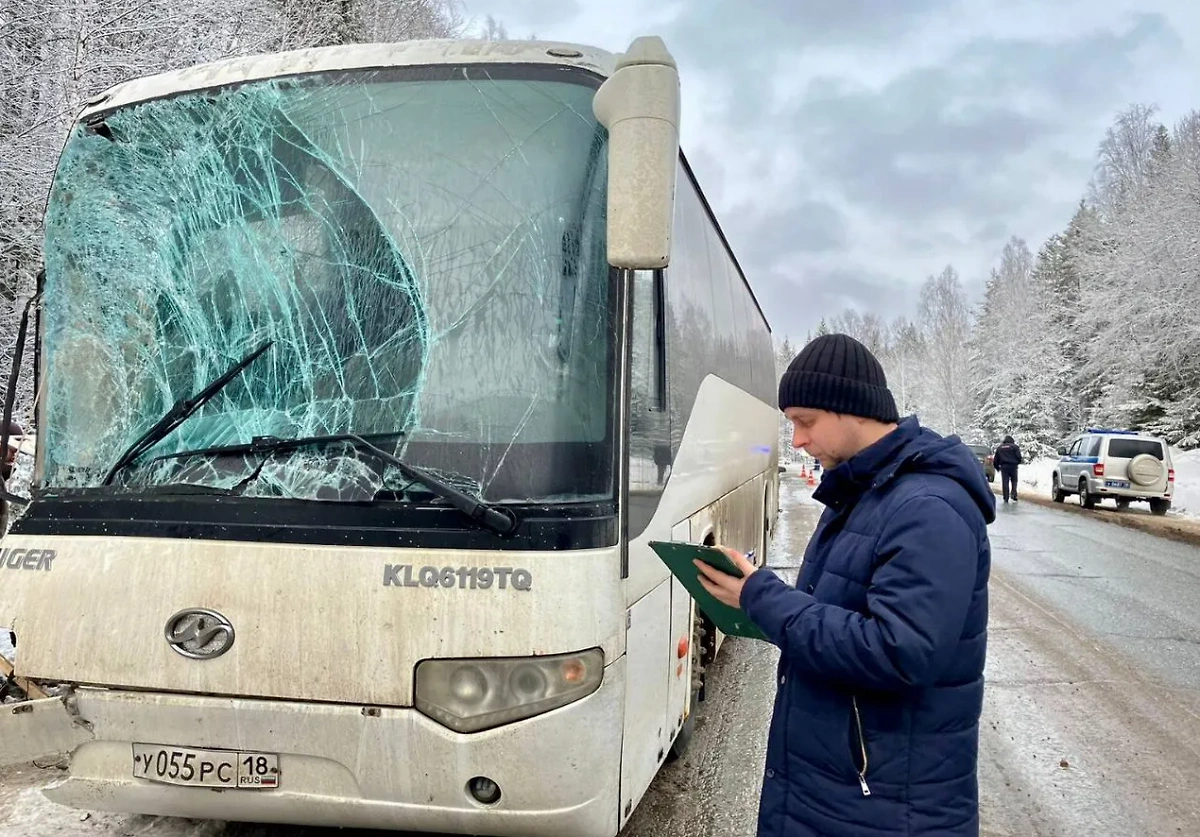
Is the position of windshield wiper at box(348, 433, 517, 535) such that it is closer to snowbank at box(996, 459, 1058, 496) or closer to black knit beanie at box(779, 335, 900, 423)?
black knit beanie at box(779, 335, 900, 423)

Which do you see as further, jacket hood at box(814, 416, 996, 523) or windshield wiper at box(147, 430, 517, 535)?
windshield wiper at box(147, 430, 517, 535)

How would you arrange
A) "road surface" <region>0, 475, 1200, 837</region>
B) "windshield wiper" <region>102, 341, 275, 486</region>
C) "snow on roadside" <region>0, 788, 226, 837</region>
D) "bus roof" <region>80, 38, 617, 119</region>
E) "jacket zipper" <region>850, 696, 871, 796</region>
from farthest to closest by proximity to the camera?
1. "road surface" <region>0, 475, 1200, 837</region>
2. "snow on roadside" <region>0, 788, 226, 837</region>
3. "bus roof" <region>80, 38, 617, 119</region>
4. "windshield wiper" <region>102, 341, 275, 486</region>
5. "jacket zipper" <region>850, 696, 871, 796</region>

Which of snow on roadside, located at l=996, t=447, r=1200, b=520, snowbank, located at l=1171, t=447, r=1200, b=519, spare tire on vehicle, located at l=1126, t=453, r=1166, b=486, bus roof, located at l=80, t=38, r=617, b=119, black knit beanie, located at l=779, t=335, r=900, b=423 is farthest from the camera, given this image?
snow on roadside, located at l=996, t=447, r=1200, b=520

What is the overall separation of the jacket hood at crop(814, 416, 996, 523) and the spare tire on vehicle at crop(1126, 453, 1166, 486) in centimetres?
2190

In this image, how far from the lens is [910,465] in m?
1.96

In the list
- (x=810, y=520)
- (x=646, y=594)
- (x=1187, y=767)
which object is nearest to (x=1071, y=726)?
(x=1187, y=767)

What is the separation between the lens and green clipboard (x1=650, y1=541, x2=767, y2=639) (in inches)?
83.7

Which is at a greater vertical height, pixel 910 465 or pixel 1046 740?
pixel 910 465

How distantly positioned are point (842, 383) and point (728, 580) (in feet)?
1.87

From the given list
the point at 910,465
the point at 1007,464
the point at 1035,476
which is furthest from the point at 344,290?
the point at 1035,476

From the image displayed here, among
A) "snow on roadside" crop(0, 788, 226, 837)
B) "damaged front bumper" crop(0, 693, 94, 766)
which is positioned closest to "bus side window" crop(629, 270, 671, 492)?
"damaged front bumper" crop(0, 693, 94, 766)

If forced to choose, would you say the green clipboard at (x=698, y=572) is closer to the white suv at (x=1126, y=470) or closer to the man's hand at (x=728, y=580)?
the man's hand at (x=728, y=580)

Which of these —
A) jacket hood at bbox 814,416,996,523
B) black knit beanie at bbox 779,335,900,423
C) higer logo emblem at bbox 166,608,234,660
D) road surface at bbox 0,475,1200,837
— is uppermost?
black knit beanie at bbox 779,335,900,423

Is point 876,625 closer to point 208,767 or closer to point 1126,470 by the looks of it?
point 208,767
